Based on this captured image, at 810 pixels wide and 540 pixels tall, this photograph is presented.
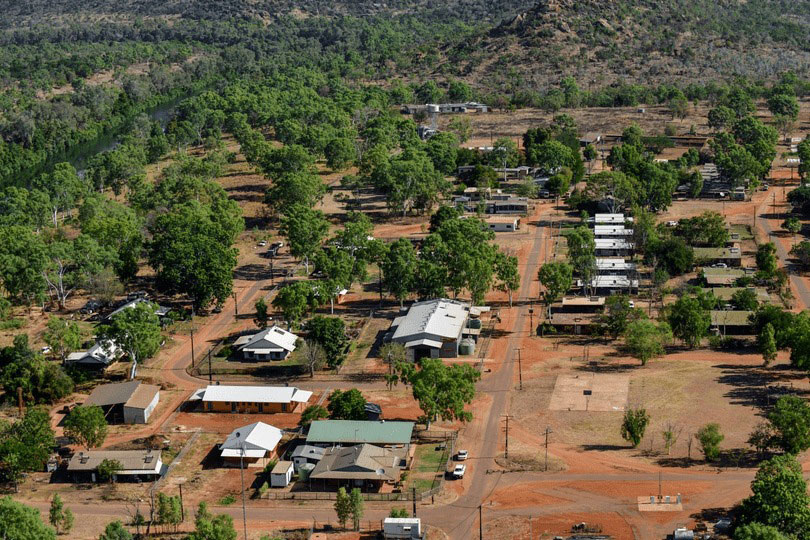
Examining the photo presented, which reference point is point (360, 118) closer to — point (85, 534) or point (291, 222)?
point (291, 222)

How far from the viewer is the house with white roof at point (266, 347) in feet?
245

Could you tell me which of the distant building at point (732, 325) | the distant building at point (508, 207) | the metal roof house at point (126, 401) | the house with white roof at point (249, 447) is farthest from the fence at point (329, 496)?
the distant building at point (508, 207)

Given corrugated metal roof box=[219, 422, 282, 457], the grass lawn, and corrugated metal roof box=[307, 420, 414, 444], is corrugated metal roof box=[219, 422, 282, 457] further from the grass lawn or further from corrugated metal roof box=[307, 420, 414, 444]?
the grass lawn

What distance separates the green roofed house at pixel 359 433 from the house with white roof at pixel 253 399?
5355mm

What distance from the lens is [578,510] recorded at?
2061 inches

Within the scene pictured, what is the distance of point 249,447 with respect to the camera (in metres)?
58.8

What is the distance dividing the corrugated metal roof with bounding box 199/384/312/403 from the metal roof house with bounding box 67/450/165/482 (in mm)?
8660

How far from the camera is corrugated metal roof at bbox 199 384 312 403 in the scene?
6612 cm

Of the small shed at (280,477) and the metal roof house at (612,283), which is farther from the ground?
the metal roof house at (612,283)

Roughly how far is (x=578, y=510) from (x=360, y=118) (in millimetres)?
114363

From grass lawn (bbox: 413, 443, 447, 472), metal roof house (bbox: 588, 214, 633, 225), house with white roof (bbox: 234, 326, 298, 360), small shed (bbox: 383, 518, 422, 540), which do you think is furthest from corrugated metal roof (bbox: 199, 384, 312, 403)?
metal roof house (bbox: 588, 214, 633, 225)

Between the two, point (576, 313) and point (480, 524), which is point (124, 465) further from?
point (576, 313)

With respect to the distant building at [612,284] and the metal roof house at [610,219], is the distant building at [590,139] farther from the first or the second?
the distant building at [612,284]

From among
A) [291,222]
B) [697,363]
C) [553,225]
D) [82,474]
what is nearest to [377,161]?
[553,225]
